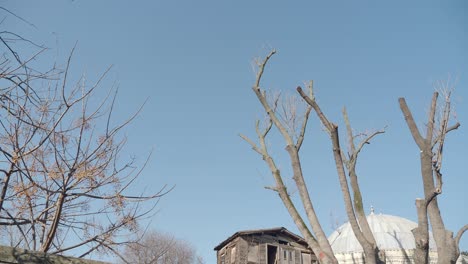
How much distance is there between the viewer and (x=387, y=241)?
84.1ft

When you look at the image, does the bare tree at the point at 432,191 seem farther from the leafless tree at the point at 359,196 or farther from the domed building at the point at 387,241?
the domed building at the point at 387,241

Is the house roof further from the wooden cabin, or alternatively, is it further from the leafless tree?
the leafless tree

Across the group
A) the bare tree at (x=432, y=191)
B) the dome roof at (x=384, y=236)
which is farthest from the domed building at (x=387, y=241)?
the bare tree at (x=432, y=191)

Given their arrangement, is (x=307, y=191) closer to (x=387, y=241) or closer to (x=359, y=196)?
(x=359, y=196)

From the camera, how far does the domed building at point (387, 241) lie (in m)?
23.7

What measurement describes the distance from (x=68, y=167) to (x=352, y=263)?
23.4 metres

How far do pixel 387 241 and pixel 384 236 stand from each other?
448 millimetres

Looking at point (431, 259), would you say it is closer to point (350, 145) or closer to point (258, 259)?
point (258, 259)

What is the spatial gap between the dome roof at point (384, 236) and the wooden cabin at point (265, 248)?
2.68 meters

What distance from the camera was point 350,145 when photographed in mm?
10359

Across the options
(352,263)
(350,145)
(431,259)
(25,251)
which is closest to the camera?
(25,251)

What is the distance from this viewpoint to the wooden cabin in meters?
25.7

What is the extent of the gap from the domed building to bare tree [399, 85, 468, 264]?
15.8 metres

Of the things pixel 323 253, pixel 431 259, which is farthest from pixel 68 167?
pixel 431 259
